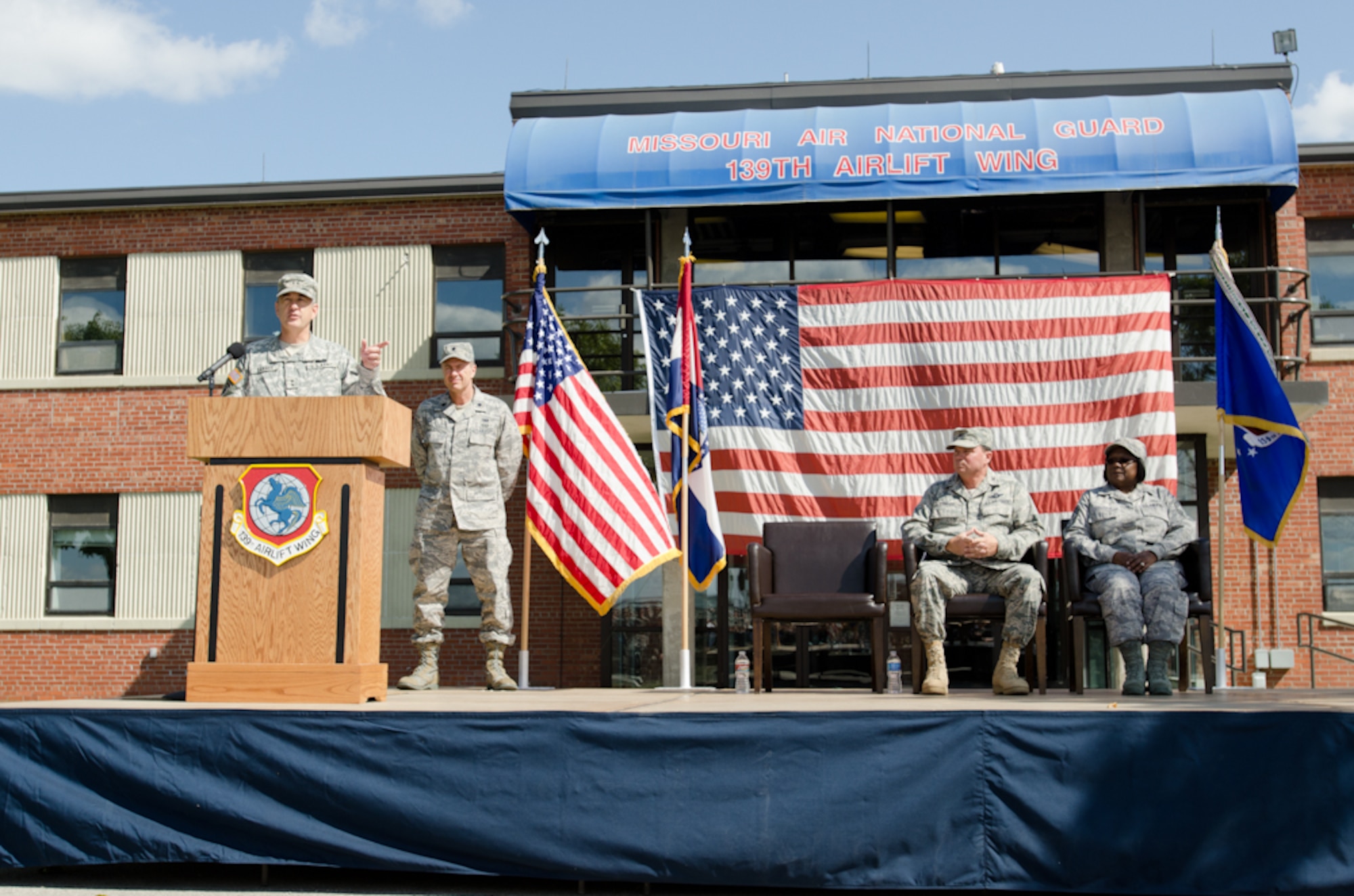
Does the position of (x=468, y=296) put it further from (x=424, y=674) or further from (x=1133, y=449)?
(x=1133, y=449)

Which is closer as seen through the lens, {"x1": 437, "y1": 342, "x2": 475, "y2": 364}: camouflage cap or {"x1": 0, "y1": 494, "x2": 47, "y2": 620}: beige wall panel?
{"x1": 437, "y1": 342, "x2": 475, "y2": 364}: camouflage cap

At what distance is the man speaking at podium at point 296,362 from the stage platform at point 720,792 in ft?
5.71

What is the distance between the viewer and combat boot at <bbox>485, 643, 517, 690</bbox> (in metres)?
8.17

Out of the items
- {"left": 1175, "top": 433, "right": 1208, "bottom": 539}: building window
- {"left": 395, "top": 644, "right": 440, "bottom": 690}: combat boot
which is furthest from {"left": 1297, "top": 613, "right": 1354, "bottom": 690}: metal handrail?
{"left": 395, "top": 644, "right": 440, "bottom": 690}: combat boot

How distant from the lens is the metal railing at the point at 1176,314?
→ 11.8m

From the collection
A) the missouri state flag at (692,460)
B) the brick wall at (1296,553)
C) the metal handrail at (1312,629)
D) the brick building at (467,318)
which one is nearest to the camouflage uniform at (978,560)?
the missouri state flag at (692,460)

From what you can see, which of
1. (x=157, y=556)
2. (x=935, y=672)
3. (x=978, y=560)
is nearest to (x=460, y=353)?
(x=978, y=560)

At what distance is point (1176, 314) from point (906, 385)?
11.5 ft

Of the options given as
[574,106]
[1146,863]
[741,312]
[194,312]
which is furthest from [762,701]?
[194,312]

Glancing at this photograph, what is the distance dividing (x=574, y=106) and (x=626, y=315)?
2.69 meters

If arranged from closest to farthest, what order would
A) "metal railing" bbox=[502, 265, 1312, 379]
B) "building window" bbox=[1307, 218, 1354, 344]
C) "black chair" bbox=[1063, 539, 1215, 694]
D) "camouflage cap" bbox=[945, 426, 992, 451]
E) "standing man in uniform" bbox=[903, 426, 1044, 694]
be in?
"standing man in uniform" bbox=[903, 426, 1044, 694], "black chair" bbox=[1063, 539, 1215, 694], "camouflage cap" bbox=[945, 426, 992, 451], "metal railing" bbox=[502, 265, 1312, 379], "building window" bbox=[1307, 218, 1354, 344]

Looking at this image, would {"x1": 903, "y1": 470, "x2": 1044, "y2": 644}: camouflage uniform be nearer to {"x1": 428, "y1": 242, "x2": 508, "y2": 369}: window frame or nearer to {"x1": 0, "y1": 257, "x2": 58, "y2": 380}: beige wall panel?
{"x1": 428, "y1": 242, "x2": 508, "y2": 369}: window frame

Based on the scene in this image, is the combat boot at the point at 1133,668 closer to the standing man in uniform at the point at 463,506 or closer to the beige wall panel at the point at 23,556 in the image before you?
the standing man in uniform at the point at 463,506

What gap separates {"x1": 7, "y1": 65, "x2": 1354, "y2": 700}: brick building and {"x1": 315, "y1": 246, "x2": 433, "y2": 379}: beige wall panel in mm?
27
